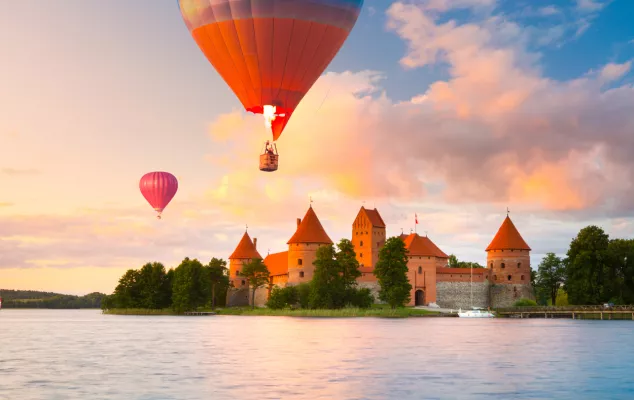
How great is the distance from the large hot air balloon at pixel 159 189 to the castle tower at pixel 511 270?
4399 cm

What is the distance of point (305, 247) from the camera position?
85.1 metres

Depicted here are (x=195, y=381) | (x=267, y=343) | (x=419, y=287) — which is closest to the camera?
(x=195, y=381)

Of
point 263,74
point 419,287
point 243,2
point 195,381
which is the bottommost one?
point 195,381

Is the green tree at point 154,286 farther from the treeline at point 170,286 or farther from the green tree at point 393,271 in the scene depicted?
the green tree at point 393,271

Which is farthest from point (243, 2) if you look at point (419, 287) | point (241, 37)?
point (419, 287)

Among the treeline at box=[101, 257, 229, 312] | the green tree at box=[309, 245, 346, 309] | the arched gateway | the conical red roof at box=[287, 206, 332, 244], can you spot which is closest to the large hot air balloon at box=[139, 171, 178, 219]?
the green tree at box=[309, 245, 346, 309]

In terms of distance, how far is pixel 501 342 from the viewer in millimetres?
38438

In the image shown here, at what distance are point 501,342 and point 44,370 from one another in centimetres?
2209

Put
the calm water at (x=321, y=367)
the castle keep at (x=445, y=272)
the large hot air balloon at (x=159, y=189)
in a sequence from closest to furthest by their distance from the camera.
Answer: the calm water at (x=321, y=367), the large hot air balloon at (x=159, y=189), the castle keep at (x=445, y=272)

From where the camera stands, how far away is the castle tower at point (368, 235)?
315 feet

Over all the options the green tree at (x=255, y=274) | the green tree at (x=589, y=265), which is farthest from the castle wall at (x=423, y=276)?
the green tree at (x=589, y=265)

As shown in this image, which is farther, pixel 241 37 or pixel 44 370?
pixel 241 37

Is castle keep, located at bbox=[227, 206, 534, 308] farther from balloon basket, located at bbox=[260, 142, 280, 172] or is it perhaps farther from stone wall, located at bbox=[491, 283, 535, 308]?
balloon basket, located at bbox=[260, 142, 280, 172]

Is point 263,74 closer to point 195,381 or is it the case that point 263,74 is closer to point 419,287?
point 195,381
